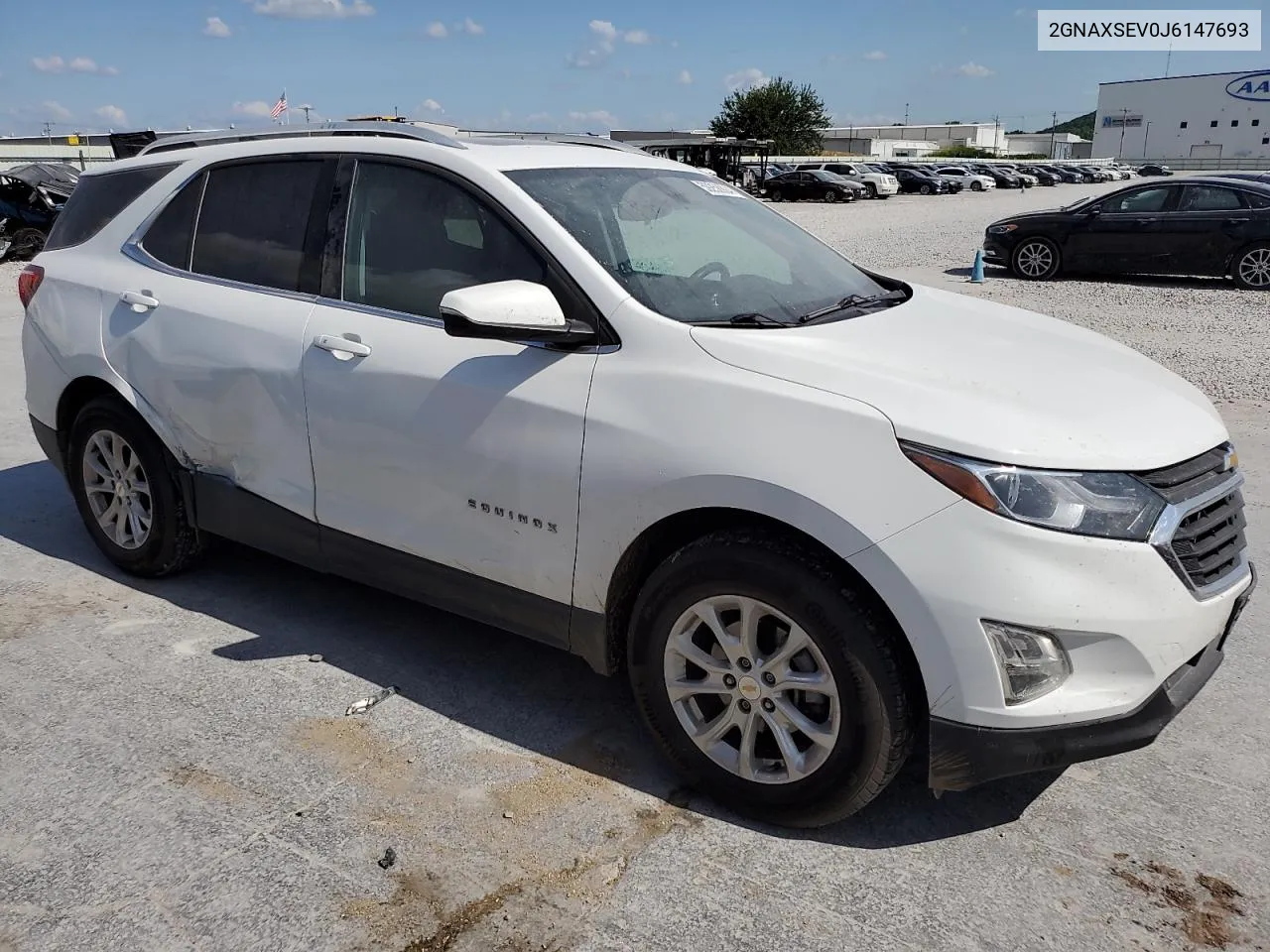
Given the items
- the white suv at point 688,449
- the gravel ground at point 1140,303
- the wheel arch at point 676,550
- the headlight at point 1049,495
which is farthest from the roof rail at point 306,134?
the gravel ground at point 1140,303

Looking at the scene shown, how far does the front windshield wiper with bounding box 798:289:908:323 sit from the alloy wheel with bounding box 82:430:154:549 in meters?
2.85

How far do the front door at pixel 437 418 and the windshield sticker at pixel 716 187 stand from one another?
3.44 ft

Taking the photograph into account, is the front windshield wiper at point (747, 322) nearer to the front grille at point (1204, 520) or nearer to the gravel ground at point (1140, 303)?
the front grille at point (1204, 520)

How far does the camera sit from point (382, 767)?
315 cm

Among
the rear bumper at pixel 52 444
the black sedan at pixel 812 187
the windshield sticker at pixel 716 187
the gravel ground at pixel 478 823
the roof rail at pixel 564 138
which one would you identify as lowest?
the gravel ground at pixel 478 823

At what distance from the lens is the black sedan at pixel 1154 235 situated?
14.0 meters

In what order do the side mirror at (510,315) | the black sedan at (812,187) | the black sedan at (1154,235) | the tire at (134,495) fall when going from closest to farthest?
1. the side mirror at (510,315)
2. the tire at (134,495)
3. the black sedan at (1154,235)
4. the black sedan at (812,187)

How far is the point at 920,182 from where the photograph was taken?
50.1 m

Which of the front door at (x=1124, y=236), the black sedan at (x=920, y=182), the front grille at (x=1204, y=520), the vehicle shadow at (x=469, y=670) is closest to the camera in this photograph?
the front grille at (x=1204, y=520)

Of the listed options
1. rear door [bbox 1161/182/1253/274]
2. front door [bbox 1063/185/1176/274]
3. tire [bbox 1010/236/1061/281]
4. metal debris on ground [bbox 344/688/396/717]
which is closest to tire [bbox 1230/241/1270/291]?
rear door [bbox 1161/182/1253/274]

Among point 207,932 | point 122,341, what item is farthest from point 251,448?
point 207,932

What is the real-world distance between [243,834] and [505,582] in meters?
1.02

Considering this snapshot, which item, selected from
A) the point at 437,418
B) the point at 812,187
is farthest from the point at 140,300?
the point at 812,187

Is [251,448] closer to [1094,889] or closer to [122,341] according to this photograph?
[122,341]
